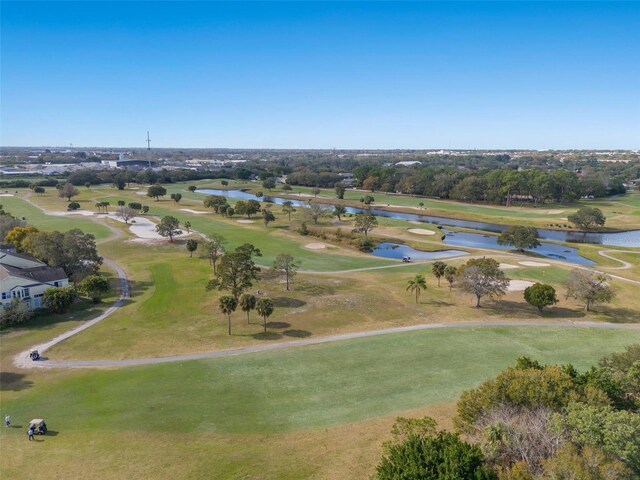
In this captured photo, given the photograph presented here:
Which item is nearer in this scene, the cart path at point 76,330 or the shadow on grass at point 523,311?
the cart path at point 76,330

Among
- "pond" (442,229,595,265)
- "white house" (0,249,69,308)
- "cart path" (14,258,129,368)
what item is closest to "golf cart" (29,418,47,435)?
"cart path" (14,258,129,368)

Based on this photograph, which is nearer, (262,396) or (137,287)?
(262,396)

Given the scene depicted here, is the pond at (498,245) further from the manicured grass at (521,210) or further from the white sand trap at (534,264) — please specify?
the manicured grass at (521,210)

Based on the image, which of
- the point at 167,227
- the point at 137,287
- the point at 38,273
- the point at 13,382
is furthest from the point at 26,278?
the point at 167,227

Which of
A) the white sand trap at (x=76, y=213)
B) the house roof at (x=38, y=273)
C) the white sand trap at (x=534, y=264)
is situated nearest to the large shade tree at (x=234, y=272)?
the house roof at (x=38, y=273)

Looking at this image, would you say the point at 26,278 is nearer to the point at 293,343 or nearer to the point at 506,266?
the point at 293,343

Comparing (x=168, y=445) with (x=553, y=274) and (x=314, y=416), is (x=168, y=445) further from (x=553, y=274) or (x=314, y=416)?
(x=553, y=274)
